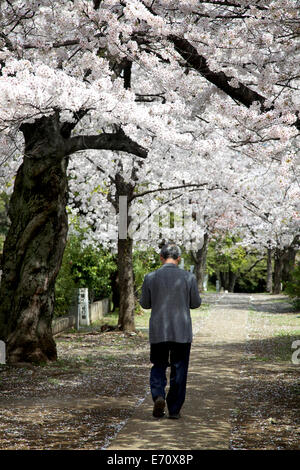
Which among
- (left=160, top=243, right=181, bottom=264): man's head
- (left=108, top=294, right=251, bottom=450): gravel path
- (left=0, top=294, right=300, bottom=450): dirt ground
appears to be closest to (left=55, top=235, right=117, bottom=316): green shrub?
(left=0, top=294, right=300, bottom=450): dirt ground

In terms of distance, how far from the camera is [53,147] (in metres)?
10.7

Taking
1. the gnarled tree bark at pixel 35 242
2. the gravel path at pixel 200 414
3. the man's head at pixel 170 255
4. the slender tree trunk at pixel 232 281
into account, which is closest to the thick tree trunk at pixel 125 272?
the gravel path at pixel 200 414

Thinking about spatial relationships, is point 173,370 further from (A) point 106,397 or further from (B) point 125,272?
(B) point 125,272

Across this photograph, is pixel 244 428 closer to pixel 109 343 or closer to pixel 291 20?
pixel 291 20

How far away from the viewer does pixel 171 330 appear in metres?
6.80

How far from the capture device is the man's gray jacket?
6.80 m

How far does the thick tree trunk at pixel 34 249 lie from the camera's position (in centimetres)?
1072

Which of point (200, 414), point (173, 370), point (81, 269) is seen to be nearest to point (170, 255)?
point (173, 370)

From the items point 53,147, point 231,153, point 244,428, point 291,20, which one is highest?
point 231,153

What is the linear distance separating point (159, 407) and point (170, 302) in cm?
116

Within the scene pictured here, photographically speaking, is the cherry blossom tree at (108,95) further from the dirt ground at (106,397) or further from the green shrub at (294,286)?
the green shrub at (294,286)
